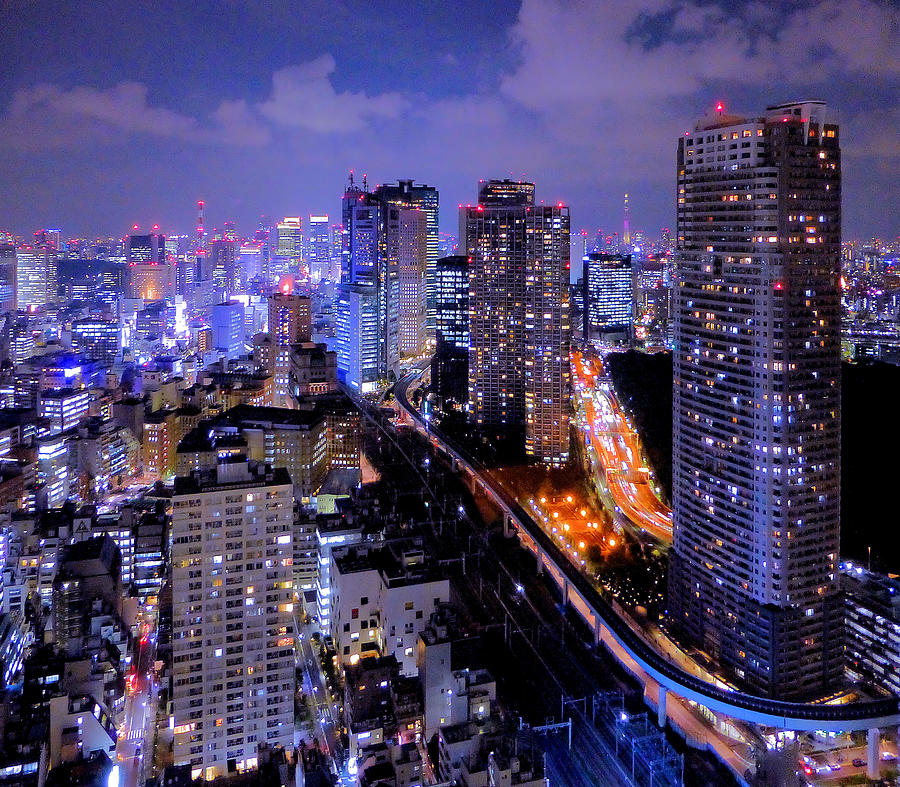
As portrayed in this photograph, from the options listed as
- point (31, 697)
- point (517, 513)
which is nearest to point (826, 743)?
point (517, 513)

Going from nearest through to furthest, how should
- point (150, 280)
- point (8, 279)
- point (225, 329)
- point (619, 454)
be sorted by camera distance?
1. point (619, 454)
2. point (8, 279)
3. point (225, 329)
4. point (150, 280)

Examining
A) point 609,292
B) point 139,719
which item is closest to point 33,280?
point 609,292

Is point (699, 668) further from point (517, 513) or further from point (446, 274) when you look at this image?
point (446, 274)

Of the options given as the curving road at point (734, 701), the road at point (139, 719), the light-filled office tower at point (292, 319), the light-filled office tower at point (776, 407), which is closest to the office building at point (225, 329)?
the light-filled office tower at point (292, 319)

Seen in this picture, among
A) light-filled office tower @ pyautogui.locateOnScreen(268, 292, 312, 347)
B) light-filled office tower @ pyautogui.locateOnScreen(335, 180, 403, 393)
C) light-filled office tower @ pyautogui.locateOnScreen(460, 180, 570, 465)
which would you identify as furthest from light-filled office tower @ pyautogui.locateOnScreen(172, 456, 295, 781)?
light-filled office tower @ pyautogui.locateOnScreen(268, 292, 312, 347)

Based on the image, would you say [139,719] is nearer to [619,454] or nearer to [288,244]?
[619,454]

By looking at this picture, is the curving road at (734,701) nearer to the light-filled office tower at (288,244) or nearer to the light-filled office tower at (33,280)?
the light-filled office tower at (33,280)
